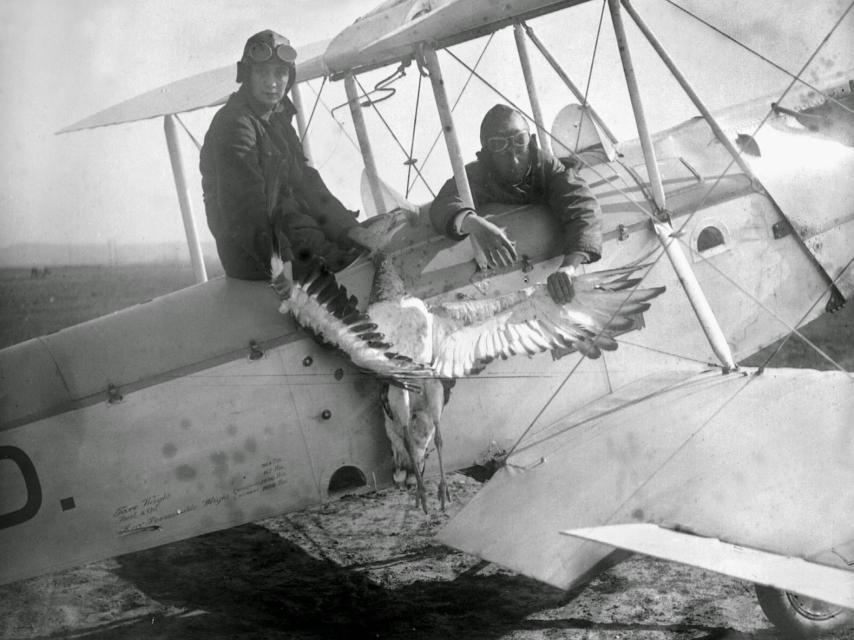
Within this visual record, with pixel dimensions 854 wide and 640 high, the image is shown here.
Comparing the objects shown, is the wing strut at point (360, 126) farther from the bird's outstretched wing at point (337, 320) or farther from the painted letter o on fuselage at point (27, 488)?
the painted letter o on fuselage at point (27, 488)

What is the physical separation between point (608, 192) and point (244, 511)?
2157 mm

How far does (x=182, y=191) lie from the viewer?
6.36 metres

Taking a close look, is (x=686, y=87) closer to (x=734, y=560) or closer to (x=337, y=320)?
(x=337, y=320)

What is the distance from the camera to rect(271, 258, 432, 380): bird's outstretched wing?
329 centimetres

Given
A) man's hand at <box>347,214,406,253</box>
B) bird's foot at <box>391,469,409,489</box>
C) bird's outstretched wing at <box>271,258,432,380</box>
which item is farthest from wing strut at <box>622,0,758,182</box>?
bird's foot at <box>391,469,409,489</box>

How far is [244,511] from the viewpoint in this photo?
338 centimetres

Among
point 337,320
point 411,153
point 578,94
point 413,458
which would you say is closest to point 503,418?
point 413,458

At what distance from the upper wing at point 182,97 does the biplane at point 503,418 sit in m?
2.09

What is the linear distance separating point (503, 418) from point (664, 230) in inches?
44.3

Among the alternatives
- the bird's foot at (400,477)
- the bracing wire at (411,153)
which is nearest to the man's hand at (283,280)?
the bird's foot at (400,477)

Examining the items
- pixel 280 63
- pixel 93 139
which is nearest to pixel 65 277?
pixel 93 139

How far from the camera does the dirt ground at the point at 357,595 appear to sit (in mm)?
3596

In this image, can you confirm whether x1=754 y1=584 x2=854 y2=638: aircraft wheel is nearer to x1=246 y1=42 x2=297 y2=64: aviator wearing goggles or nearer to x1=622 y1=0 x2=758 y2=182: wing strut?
x1=622 y1=0 x2=758 y2=182: wing strut

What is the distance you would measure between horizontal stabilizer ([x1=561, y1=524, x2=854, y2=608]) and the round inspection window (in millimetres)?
1500
